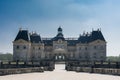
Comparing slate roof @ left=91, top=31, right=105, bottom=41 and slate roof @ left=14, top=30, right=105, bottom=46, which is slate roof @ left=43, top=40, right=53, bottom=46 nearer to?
slate roof @ left=14, top=30, right=105, bottom=46

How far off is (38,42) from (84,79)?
76.9m

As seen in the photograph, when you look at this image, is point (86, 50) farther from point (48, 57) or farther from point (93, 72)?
point (93, 72)

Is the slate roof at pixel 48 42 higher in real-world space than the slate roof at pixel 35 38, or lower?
lower

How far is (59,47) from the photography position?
109m

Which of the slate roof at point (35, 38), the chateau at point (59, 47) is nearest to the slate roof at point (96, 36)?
the chateau at point (59, 47)

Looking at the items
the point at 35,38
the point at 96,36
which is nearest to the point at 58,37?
the point at 35,38

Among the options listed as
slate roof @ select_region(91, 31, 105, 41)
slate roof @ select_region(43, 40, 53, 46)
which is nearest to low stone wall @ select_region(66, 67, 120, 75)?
slate roof @ select_region(91, 31, 105, 41)

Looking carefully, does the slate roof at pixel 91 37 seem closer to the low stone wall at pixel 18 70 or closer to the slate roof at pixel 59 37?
the slate roof at pixel 59 37

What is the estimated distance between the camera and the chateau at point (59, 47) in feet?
328

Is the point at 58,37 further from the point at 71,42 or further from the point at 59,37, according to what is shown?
the point at 71,42

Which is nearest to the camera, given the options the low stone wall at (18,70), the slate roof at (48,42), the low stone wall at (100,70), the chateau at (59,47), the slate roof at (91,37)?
the low stone wall at (100,70)

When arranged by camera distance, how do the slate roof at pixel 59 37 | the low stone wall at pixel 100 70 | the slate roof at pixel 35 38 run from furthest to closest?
1. the slate roof at pixel 35 38
2. the slate roof at pixel 59 37
3. the low stone wall at pixel 100 70

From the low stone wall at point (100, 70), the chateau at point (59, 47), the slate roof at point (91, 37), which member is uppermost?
the slate roof at point (91, 37)

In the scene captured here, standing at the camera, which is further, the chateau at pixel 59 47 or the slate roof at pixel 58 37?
the slate roof at pixel 58 37
